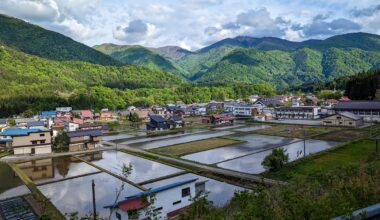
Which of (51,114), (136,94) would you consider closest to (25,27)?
(136,94)

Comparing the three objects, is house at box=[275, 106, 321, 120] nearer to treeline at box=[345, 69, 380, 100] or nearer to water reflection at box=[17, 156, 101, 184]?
treeline at box=[345, 69, 380, 100]

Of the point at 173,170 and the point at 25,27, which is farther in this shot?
the point at 25,27

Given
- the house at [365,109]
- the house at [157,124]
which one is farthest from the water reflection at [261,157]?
the house at [157,124]

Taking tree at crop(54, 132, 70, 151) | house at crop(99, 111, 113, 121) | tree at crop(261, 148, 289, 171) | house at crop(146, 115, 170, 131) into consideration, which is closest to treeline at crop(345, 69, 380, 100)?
house at crop(146, 115, 170, 131)

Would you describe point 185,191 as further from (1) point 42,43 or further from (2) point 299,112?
(1) point 42,43

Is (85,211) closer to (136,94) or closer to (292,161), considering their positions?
(292,161)

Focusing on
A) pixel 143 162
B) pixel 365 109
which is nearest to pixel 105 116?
pixel 143 162

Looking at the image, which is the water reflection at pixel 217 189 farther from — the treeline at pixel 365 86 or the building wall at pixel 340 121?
the treeline at pixel 365 86
